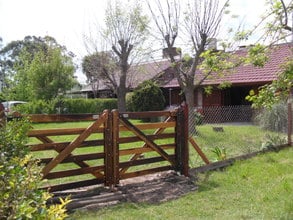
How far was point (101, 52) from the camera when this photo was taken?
21.7m

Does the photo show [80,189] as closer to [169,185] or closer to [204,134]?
[169,185]

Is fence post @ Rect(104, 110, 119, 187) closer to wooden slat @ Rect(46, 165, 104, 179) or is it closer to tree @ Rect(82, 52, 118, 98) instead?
wooden slat @ Rect(46, 165, 104, 179)

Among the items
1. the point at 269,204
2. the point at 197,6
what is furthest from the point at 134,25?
the point at 269,204

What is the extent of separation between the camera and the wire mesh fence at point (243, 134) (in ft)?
33.1

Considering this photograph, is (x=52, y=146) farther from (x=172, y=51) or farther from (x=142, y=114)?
(x=172, y=51)

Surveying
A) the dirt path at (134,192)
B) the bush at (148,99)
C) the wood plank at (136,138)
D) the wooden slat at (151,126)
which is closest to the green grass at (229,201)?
the dirt path at (134,192)

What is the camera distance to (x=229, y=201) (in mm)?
5793

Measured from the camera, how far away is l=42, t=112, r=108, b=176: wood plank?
5594 mm

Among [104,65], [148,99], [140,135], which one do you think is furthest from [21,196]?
[148,99]

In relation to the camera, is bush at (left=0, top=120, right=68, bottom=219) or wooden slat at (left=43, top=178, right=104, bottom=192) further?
wooden slat at (left=43, top=178, right=104, bottom=192)

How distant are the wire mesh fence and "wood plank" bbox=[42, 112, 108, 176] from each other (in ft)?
9.83

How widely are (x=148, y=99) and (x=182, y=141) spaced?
14.5 meters

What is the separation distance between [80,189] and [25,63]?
103 ft

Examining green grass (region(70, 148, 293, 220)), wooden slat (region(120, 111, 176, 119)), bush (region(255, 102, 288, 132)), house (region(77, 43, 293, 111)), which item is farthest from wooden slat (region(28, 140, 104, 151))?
house (region(77, 43, 293, 111))
